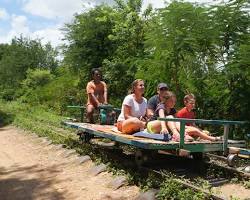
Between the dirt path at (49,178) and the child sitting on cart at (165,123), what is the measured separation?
118 centimetres

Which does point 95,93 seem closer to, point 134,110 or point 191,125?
point 134,110

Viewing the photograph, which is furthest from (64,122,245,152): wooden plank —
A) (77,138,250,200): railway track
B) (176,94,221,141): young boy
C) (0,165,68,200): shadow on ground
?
(0,165,68,200): shadow on ground

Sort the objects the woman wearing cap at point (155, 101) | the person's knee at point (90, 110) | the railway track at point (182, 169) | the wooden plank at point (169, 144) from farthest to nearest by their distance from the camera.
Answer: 1. the person's knee at point (90, 110)
2. the woman wearing cap at point (155, 101)
3. the railway track at point (182, 169)
4. the wooden plank at point (169, 144)

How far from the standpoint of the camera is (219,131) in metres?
12.6

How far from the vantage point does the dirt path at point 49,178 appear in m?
7.63

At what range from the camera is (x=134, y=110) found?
905 centimetres

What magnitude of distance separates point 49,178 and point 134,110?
7.39 feet

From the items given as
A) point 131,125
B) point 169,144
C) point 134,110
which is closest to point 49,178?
point 131,125

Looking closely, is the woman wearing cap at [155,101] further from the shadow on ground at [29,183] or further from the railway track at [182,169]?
the shadow on ground at [29,183]

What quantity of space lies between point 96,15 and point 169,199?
19.6 metres

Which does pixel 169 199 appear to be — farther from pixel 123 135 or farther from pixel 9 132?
pixel 9 132

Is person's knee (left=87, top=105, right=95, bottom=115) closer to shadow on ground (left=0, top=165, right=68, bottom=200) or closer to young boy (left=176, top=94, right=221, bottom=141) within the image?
shadow on ground (left=0, top=165, right=68, bottom=200)

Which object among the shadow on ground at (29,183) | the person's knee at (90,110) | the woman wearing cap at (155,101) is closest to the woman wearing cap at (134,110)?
the woman wearing cap at (155,101)

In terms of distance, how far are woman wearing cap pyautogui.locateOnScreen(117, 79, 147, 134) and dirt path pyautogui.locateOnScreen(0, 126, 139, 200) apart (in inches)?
41.0
